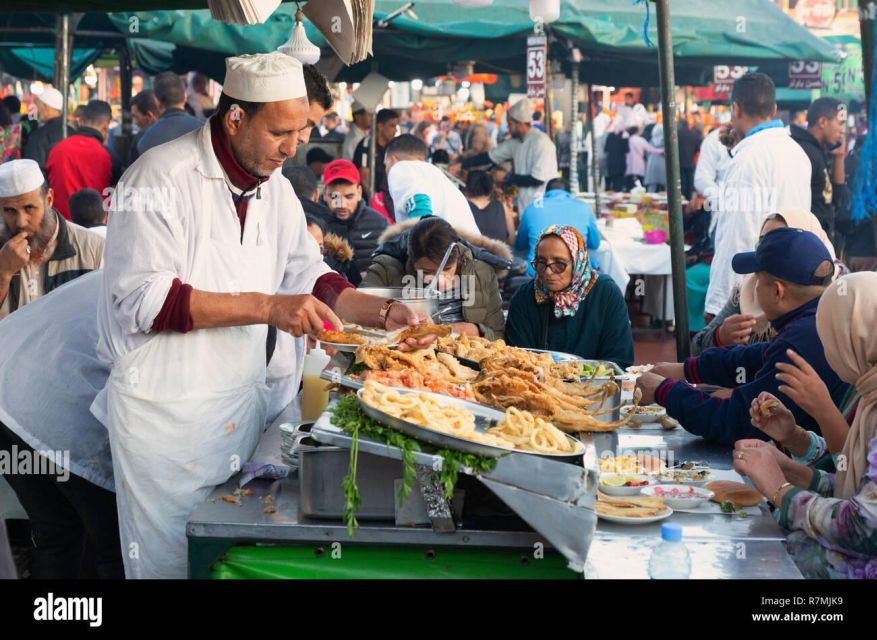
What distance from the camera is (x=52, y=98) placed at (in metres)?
10.6

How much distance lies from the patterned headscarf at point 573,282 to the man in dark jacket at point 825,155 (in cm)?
428

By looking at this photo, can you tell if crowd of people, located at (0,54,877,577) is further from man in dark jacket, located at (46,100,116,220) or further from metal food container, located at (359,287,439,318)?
man in dark jacket, located at (46,100,116,220)

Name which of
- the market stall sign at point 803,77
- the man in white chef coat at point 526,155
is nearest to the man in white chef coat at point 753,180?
the man in white chef coat at point 526,155

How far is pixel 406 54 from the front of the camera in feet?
38.7

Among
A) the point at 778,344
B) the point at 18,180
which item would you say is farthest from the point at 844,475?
the point at 18,180

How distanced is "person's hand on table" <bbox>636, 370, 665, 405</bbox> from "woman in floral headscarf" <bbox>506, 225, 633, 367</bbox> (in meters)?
1.10

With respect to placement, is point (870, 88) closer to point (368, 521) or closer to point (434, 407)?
point (434, 407)

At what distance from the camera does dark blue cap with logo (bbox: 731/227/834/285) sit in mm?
3859

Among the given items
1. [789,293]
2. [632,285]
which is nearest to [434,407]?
[789,293]

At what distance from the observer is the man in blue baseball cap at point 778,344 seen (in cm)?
382

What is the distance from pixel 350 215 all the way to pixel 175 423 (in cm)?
408

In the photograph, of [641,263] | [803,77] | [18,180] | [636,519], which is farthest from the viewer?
[803,77]

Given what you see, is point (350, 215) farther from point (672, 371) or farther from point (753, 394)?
point (753, 394)

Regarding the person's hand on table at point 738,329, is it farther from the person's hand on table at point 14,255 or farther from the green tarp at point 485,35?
the green tarp at point 485,35
